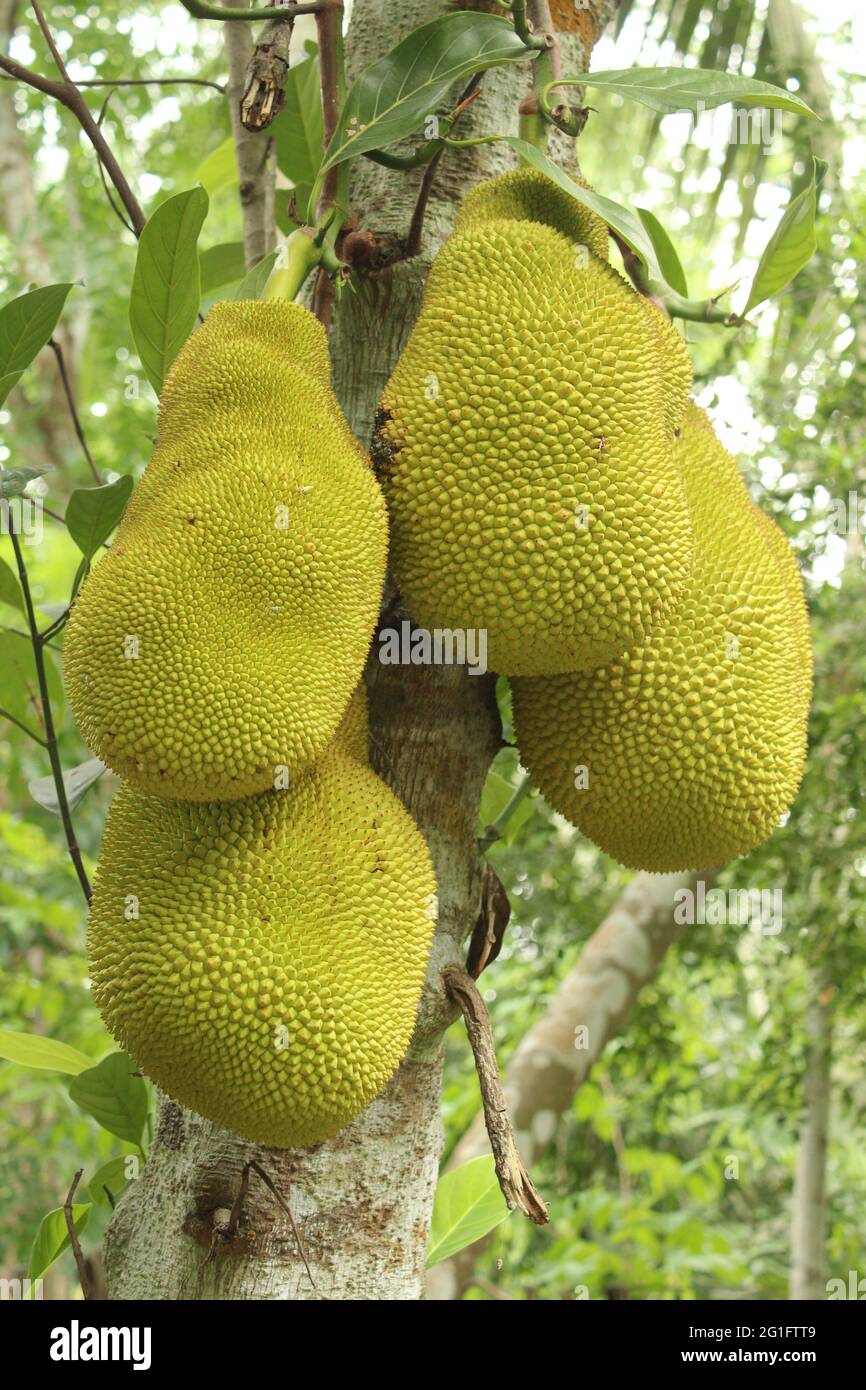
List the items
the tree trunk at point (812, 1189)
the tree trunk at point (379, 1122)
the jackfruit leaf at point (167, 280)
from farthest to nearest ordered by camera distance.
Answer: the tree trunk at point (812, 1189), the jackfruit leaf at point (167, 280), the tree trunk at point (379, 1122)

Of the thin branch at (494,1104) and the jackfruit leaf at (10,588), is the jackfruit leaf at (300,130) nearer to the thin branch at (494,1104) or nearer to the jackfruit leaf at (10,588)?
the jackfruit leaf at (10,588)

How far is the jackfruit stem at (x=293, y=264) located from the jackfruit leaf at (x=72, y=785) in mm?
420

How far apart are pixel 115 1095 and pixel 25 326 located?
2.04ft

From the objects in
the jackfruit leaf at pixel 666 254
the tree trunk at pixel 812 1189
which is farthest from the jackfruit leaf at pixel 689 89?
the tree trunk at pixel 812 1189

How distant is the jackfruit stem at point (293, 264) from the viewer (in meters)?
0.85

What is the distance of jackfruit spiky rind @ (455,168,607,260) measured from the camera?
0.85 m

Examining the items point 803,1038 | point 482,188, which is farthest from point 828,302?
point 482,188

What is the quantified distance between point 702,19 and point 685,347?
2.14 metres

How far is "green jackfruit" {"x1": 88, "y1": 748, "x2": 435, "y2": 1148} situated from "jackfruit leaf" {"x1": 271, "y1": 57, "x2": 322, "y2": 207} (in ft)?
2.00

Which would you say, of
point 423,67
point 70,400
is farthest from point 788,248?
point 70,400

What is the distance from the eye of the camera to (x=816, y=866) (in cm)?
187

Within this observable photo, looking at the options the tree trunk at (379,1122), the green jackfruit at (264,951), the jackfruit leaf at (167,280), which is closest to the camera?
the green jackfruit at (264,951)

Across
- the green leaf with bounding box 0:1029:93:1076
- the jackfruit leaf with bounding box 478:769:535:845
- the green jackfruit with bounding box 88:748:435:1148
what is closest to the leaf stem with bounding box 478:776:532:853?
the jackfruit leaf with bounding box 478:769:535:845
